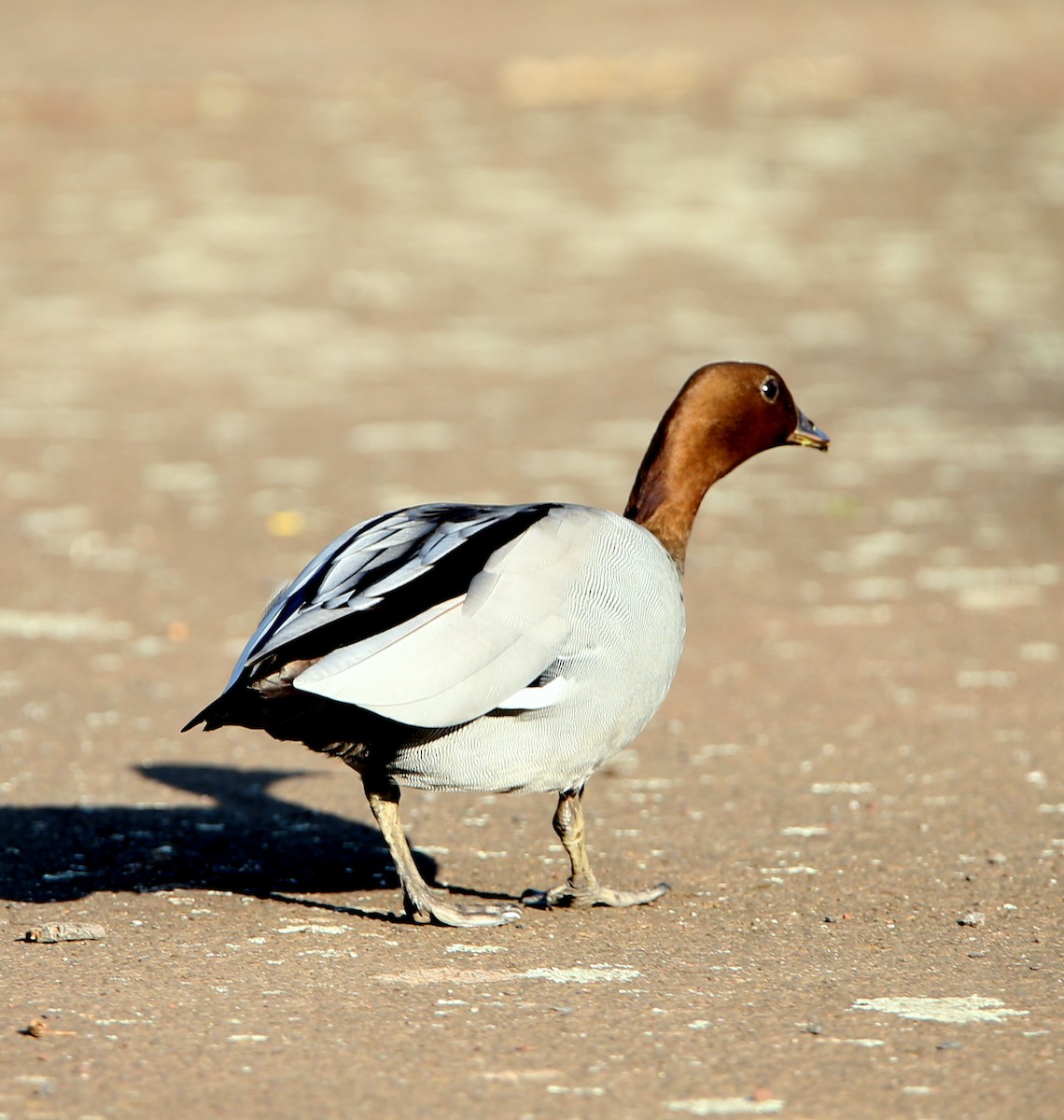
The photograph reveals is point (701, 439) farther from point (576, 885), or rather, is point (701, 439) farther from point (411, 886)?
point (411, 886)

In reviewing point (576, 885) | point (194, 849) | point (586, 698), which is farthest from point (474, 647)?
point (194, 849)

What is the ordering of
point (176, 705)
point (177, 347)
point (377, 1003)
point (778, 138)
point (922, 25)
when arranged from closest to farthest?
1. point (377, 1003)
2. point (176, 705)
3. point (177, 347)
4. point (778, 138)
5. point (922, 25)

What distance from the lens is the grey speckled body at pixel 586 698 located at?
4.95 meters

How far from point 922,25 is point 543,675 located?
2506 cm

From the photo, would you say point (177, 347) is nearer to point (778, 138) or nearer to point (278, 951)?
point (778, 138)

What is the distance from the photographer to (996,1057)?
4094mm

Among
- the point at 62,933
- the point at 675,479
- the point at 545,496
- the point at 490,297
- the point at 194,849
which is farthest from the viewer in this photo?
the point at 490,297

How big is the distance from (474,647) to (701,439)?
4.80 ft

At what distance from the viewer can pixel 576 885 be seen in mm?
5434

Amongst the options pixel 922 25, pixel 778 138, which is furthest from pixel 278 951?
pixel 922 25

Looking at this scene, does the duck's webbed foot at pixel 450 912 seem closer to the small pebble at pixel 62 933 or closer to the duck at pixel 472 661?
the duck at pixel 472 661

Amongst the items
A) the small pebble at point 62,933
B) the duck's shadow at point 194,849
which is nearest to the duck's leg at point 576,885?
the duck's shadow at point 194,849

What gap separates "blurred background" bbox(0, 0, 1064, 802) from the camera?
9.74 meters

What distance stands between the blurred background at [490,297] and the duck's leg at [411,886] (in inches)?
71.2
